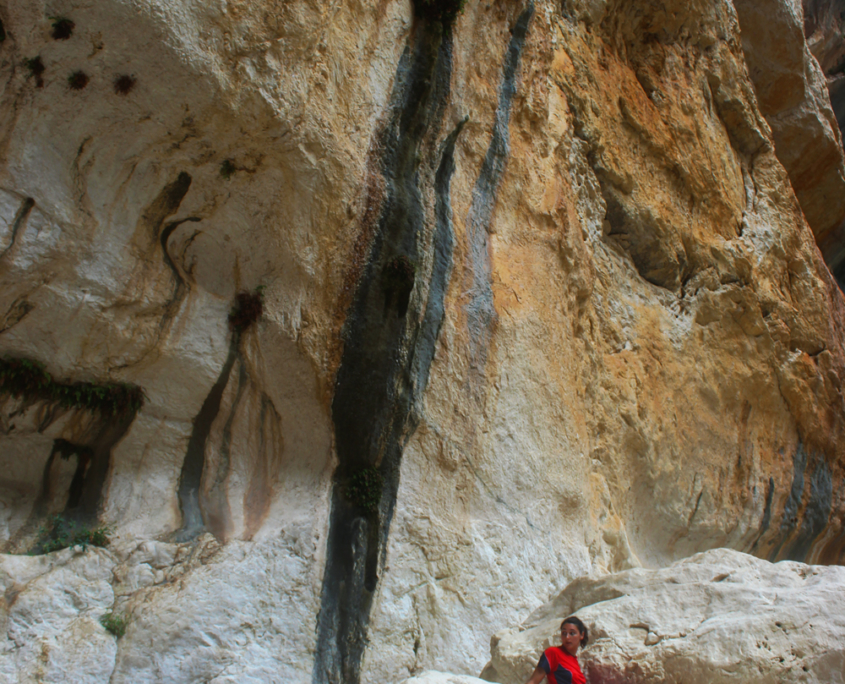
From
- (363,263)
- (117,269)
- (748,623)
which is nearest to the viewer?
(748,623)

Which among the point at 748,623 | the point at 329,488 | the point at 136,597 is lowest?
the point at 136,597

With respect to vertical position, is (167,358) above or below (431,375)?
below

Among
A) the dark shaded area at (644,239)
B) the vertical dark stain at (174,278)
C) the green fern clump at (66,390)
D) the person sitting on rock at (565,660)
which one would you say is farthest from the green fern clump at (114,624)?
the dark shaded area at (644,239)

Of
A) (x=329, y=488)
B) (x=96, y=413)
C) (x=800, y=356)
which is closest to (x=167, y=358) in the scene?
(x=96, y=413)

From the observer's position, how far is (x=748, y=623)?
3869mm

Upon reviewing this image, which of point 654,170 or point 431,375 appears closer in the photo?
point 431,375

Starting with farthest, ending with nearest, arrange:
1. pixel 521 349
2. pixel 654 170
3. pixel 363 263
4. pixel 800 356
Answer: pixel 800 356
pixel 654 170
pixel 521 349
pixel 363 263

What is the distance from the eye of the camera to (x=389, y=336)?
6613 mm

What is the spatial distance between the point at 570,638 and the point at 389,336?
11.3 feet

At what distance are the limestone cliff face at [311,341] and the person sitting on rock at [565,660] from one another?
2043mm

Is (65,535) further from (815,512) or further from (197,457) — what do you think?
(815,512)

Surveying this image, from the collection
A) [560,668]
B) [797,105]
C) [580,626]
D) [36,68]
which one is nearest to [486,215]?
[36,68]

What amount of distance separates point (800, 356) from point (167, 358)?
1079cm

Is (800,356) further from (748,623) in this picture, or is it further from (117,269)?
(117,269)
